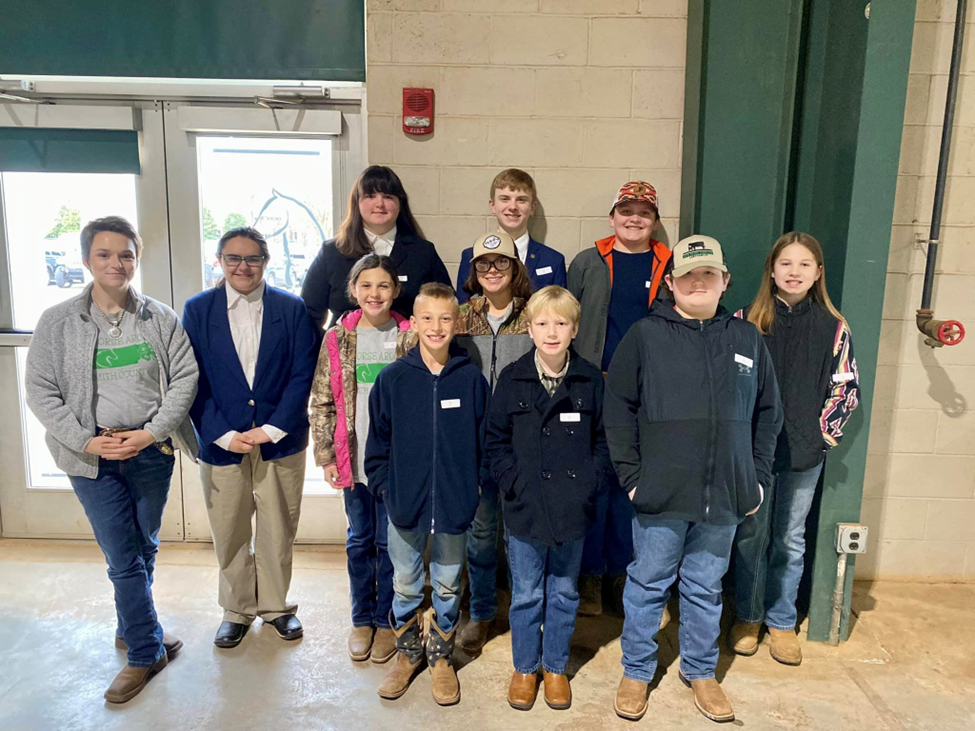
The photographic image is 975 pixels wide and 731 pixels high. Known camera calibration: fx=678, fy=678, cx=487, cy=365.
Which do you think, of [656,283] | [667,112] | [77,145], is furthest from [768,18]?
[77,145]

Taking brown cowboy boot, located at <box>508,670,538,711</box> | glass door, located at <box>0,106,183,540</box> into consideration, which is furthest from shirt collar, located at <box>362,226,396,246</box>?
brown cowboy boot, located at <box>508,670,538,711</box>

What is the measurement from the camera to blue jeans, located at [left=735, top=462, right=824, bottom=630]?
8.57ft

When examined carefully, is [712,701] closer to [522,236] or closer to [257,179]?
[522,236]

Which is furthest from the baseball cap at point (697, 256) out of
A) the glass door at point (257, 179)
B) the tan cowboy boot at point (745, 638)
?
the glass door at point (257, 179)

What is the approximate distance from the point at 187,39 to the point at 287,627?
2.68m

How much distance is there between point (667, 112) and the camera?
Answer: 123 inches

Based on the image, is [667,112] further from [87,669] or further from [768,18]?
[87,669]

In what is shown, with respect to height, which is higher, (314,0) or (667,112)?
(314,0)

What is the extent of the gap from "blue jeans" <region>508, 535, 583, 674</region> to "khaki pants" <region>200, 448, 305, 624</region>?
3.21ft

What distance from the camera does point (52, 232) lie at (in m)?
3.48

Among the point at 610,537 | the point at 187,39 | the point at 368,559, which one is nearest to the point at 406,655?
the point at 368,559

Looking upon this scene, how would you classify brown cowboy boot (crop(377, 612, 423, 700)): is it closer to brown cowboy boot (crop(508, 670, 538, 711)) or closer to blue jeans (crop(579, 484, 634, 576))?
brown cowboy boot (crop(508, 670, 538, 711))

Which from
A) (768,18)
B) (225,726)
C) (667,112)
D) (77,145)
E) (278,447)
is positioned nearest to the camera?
(225,726)

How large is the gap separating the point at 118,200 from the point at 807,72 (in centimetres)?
331
